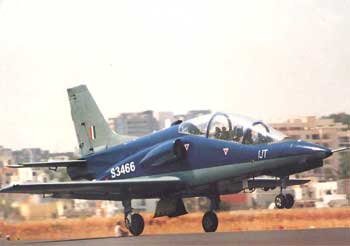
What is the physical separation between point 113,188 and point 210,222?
2.56 meters

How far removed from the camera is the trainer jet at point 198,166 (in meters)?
23.2

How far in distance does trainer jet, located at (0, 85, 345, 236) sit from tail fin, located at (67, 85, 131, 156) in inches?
106

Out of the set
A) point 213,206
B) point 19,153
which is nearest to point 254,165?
point 213,206

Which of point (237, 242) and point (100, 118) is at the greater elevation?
point (100, 118)

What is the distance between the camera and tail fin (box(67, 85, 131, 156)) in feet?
96.9

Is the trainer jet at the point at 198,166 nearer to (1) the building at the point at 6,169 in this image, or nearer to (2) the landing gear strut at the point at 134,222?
(2) the landing gear strut at the point at 134,222

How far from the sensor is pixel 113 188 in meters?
24.7

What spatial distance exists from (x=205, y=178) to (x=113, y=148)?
4.03 metres

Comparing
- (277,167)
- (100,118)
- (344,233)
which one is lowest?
(344,233)

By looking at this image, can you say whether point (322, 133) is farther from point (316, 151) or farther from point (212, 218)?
point (316, 151)

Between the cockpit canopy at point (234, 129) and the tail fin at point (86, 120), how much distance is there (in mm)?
5545

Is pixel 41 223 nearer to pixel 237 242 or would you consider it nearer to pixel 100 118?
pixel 100 118

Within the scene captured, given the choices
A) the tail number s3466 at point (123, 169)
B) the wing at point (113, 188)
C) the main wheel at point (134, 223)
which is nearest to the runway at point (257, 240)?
the wing at point (113, 188)

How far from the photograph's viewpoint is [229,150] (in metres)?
23.9
